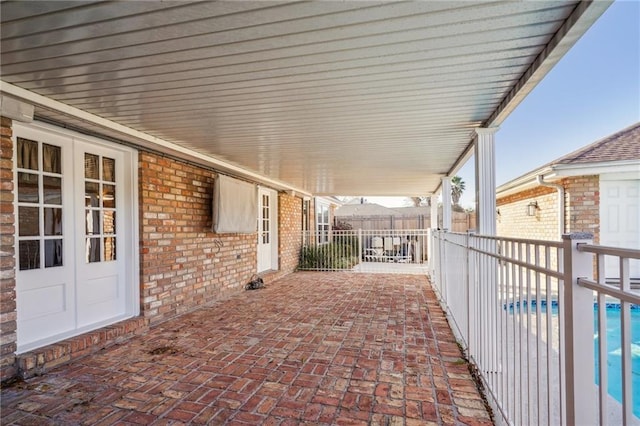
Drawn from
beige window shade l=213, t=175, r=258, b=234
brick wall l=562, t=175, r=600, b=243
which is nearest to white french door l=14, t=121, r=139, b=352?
beige window shade l=213, t=175, r=258, b=234

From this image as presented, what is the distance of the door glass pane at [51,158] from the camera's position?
322 centimetres

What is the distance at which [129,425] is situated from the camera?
7.00 feet

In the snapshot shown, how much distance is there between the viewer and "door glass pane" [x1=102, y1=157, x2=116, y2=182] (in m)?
3.89

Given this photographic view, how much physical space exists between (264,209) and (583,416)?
738 cm

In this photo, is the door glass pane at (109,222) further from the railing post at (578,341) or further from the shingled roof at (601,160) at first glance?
the shingled roof at (601,160)

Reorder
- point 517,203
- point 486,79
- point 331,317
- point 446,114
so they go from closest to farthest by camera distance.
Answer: point 486,79
point 446,114
point 331,317
point 517,203

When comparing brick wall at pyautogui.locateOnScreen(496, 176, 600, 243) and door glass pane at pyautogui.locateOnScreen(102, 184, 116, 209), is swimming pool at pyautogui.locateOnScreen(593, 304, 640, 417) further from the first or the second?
door glass pane at pyautogui.locateOnScreen(102, 184, 116, 209)

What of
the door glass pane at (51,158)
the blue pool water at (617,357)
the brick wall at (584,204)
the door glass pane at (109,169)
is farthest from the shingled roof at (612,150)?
the door glass pane at (51,158)

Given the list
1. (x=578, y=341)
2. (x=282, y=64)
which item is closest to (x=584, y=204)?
(x=578, y=341)

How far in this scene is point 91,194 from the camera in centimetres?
371

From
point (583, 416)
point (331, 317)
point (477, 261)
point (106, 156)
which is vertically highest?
point (106, 156)

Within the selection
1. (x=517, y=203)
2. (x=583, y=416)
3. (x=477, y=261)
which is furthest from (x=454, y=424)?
(x=517, y=203)

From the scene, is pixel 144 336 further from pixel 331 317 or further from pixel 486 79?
pixel 486 79

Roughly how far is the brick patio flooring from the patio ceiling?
2395mm
